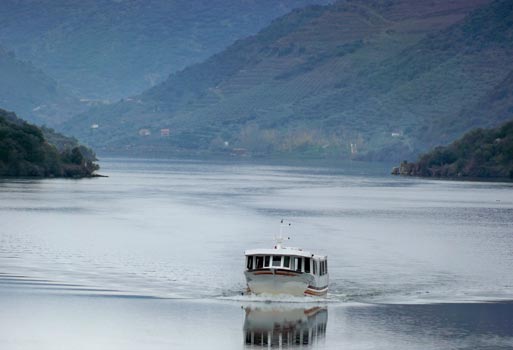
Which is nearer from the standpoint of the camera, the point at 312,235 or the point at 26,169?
the point at 312,235

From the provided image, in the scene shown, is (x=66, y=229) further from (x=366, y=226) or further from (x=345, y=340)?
(x=345, y=340)

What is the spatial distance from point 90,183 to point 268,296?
91654 mm

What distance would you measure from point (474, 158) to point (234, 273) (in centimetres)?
12054

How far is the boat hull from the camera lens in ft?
184

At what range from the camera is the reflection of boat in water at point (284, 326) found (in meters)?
50.0

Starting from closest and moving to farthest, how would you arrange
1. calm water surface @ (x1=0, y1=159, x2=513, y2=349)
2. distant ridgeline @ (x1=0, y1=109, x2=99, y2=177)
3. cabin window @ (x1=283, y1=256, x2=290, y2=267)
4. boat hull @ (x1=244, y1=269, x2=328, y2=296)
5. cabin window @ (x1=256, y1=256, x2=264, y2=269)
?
calm water surface @ (x1=0, y1=159, x2=513, y2=349), boat hull @ (x1=244, y1=269, x2=328, y2=296), cabin window @ (x1=256, y1=256, x2=264, y2=269), cabin window @ (x1=283, y1=256, x2=290, y2=267), distant ridgeline @ (x1=0, y1=109, x2=99, y2=177)

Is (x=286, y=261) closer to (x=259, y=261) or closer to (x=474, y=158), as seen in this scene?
(x=259, y=261)

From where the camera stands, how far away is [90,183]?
14650cm

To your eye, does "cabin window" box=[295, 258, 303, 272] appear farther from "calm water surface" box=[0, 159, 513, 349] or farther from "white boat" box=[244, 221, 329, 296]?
"calm water surface" box=[0, 159, 513, 349]

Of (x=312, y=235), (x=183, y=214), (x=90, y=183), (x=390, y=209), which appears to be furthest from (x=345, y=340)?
(x=90, y=183)

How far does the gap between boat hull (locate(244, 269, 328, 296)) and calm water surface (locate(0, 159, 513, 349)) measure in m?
0.39

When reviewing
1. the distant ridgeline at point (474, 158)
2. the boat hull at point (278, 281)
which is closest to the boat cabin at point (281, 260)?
the boat hull at point (278, 281)

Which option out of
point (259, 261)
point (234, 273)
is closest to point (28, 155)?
point (234, 273)

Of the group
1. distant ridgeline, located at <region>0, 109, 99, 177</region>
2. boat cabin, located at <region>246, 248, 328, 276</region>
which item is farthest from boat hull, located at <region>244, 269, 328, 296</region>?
distant ridgeline, located at <region>0, 109, 99, 177</region>
